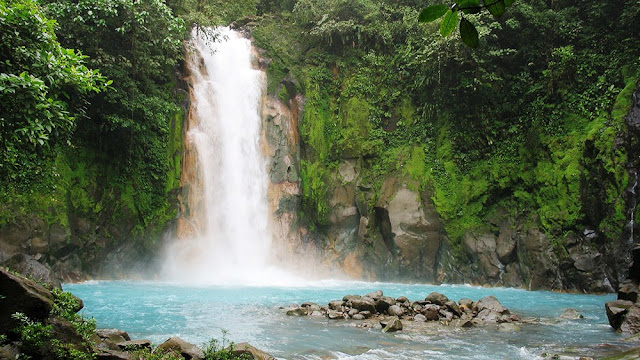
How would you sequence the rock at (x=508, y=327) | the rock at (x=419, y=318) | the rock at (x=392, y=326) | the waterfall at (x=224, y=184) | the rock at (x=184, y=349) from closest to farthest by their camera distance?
the rock at (x=184, y=349)
the rock at (x=392, y=326)
the rock at (x=508, y=327)
the rock at (x=419, y=318)
the waterfall at (x=224, y=184)

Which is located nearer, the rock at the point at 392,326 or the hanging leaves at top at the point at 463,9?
the hanging leaves at top at the point at 463,9

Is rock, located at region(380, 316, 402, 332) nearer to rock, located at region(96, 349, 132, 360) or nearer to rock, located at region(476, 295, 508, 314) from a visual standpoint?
rock, located at region(476, 295, 508, 314)

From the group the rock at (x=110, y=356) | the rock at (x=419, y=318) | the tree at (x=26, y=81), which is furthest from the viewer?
the rock at (x=419, y=318)

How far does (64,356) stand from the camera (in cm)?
420

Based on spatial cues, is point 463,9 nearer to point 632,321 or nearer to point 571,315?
point 632,321

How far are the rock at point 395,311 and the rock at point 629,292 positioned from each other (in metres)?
4.42

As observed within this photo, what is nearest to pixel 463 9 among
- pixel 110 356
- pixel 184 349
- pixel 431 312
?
pixel 110 356

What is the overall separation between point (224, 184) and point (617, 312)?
13299 millimetres

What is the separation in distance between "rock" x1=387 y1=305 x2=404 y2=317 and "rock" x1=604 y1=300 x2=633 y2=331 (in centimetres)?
388

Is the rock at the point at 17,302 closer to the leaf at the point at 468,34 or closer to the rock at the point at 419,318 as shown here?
the leaf at the point at 468,34

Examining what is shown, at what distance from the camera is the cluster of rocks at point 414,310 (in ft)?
30.5

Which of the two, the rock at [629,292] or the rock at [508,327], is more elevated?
the rock at [629,292]

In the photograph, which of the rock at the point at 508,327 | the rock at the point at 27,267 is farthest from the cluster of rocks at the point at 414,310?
the rock at the point at 27,267

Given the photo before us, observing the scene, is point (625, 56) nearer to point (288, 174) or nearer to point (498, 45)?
point (498, 45)
